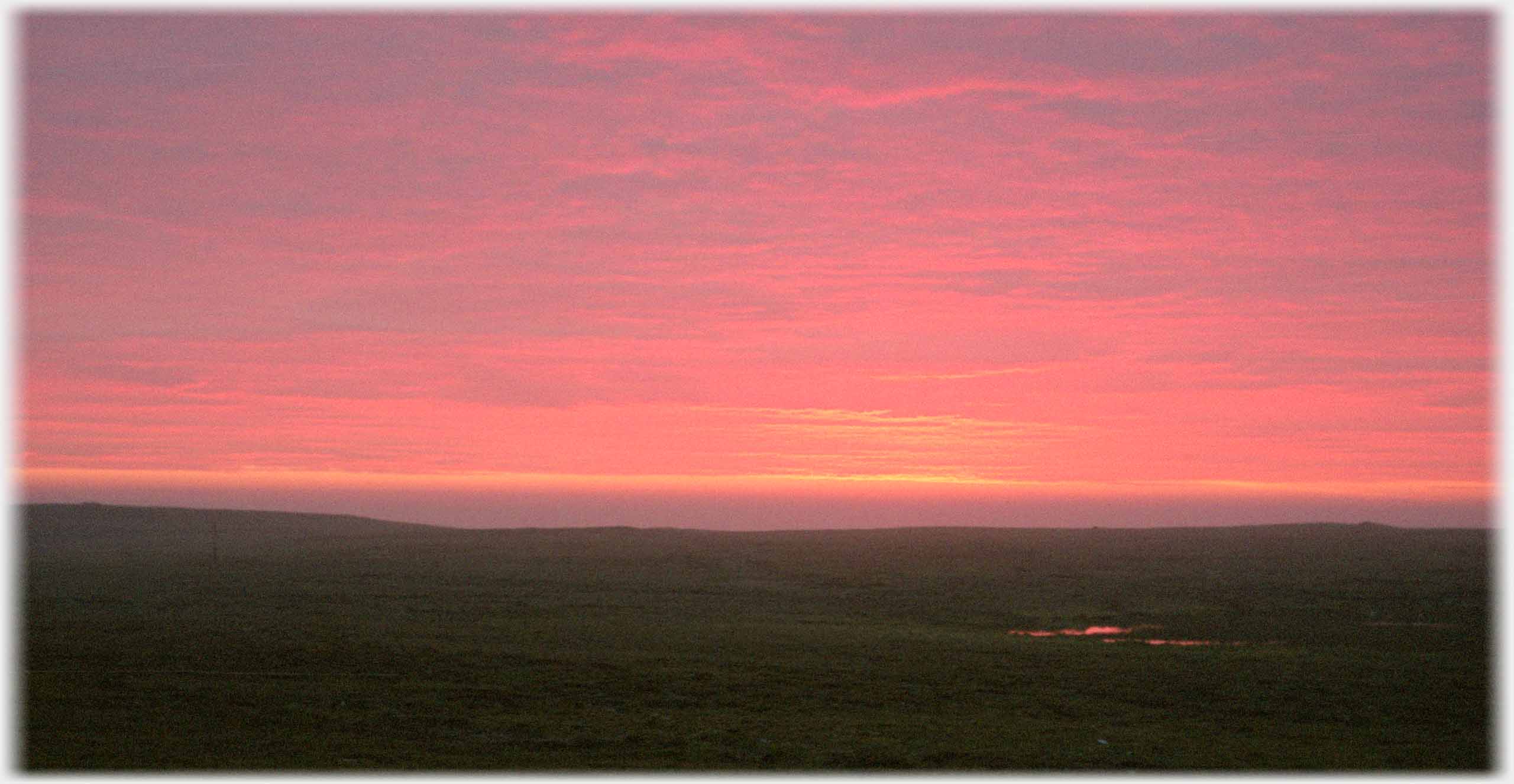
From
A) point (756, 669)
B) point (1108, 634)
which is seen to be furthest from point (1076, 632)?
point (756, 669)

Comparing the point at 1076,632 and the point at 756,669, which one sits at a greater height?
the point at 756,669

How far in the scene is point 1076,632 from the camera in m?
48.5

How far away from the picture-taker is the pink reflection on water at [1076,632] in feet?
151

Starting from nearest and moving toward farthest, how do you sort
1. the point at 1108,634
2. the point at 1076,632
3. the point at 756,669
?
1. the point at 756,669
2. the point at 1108,634
3. the point at 1076,632

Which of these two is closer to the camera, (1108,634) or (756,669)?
(756,669)

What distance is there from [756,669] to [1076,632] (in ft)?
70.4

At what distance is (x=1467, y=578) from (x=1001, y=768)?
5506cm

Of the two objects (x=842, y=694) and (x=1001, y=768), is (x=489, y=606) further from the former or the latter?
(x=1001, y=768)

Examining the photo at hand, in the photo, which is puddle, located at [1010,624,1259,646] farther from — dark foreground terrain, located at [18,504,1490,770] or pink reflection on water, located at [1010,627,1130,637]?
dark foreground terrain, located at [18,504,1490,770]

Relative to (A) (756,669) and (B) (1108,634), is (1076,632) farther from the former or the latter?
(A) (756,669)

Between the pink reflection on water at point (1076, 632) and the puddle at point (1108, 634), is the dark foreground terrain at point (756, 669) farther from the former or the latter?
the pink reflection on water at point (1076, 632)

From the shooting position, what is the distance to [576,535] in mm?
126250

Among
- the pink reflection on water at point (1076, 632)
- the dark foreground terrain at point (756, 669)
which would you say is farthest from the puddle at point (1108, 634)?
the dark foreground terrain at point (756, 669)

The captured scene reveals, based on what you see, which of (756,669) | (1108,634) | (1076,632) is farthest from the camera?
(1076,632)
